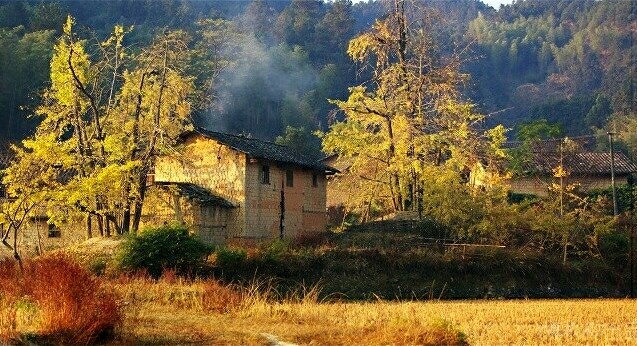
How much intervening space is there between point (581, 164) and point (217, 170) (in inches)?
1158

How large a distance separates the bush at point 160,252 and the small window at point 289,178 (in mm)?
11079

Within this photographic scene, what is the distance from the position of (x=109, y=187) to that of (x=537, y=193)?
33.8 m

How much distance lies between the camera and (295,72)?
98.1 metres

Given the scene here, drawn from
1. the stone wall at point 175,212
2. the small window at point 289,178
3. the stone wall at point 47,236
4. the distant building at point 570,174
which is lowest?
the stone wall at point 47,236

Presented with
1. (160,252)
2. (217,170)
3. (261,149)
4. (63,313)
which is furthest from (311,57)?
(63,313)

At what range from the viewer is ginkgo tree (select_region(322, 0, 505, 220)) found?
38.2 m

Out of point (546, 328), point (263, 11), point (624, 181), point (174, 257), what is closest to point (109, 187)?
point (174, 257)

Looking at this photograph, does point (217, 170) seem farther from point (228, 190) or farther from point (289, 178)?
point (289, 178)

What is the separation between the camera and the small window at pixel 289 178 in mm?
39562

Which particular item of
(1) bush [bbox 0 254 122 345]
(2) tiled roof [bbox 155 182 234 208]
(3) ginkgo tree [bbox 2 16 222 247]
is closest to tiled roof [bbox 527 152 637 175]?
(2) tiled roof [bbox 155 182 234 208]

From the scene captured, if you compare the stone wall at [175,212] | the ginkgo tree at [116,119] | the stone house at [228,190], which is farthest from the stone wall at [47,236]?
the stone house at [228,190]

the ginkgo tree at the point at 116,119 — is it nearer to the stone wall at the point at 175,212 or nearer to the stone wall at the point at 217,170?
the stone wall at the point at 175,212

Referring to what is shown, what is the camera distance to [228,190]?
121 feet

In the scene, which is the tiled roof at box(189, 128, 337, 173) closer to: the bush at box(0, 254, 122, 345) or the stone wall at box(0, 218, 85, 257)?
the stone wall at box(0, 218, 85, 257)
